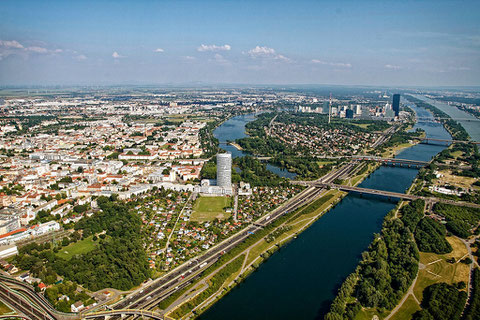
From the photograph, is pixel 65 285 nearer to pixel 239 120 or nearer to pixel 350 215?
pixel 350 215

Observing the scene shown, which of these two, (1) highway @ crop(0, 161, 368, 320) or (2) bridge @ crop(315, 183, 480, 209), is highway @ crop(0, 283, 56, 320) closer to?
(1) highway @ crop(0, 161, 368, 320)

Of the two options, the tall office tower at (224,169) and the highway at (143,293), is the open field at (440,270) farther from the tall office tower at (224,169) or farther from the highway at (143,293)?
the tall office tower at (224,169)

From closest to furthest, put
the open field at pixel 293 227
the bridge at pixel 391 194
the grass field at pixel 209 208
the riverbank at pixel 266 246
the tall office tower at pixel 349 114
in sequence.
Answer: the riverbank at pixel 266 246 → the open field at pixel 293 227 → the grass field at pixel 209 208 → the bridge at pixel 391 194 → the tall office tower at pixel 349 114

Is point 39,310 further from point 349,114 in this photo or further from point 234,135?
point 349,114

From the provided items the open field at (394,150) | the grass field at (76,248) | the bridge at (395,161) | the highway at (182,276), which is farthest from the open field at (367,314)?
the open field at (394,150)

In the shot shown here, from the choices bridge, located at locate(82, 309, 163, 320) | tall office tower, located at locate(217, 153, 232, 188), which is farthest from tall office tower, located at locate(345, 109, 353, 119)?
bridge, located at locate(82, 309, 163, 320)

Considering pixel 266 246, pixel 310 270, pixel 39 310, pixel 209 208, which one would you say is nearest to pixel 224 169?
pixel 209 208
